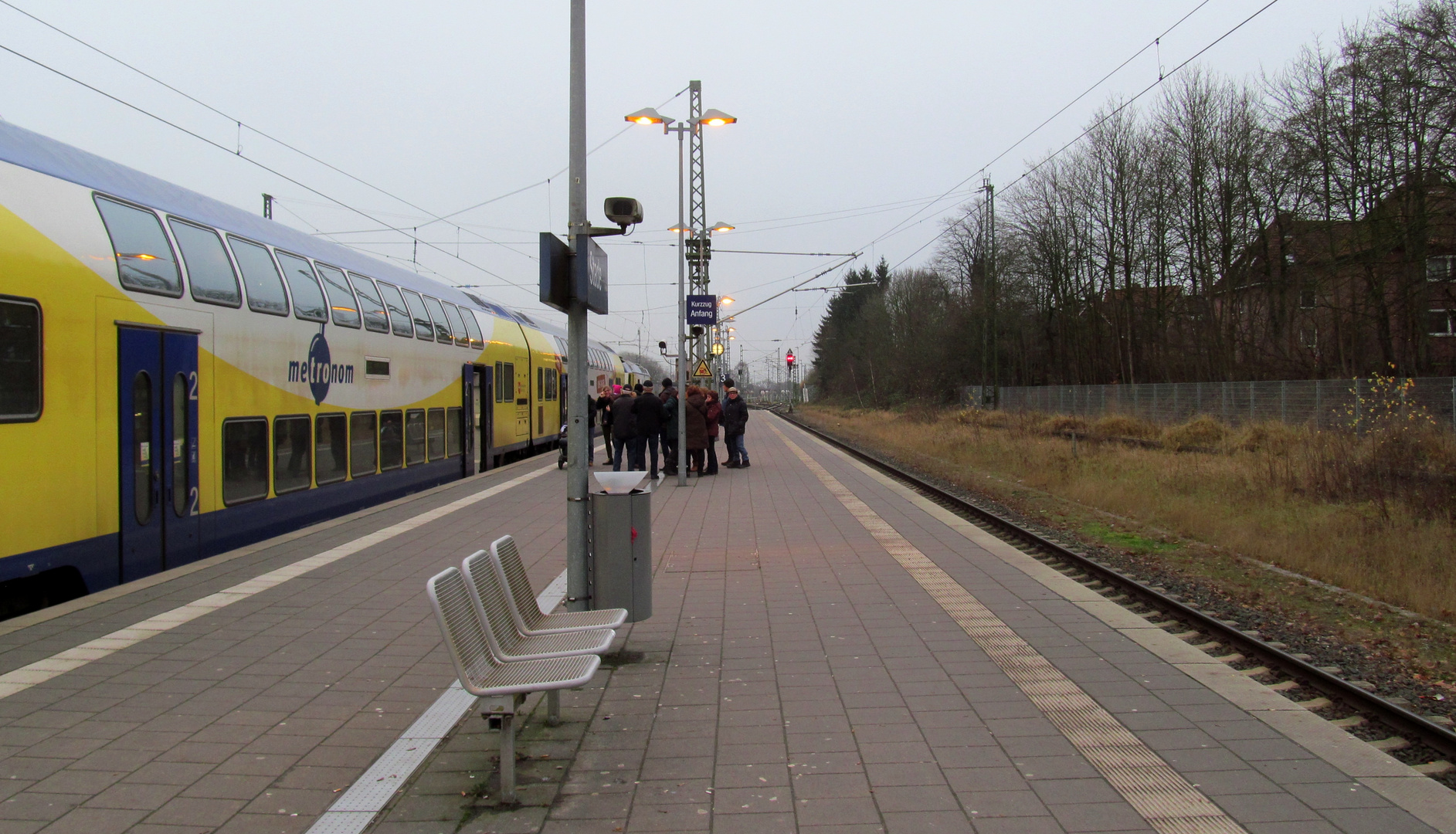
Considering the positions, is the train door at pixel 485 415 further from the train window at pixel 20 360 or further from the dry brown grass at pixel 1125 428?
the dry brown grass at pixel 1125 428

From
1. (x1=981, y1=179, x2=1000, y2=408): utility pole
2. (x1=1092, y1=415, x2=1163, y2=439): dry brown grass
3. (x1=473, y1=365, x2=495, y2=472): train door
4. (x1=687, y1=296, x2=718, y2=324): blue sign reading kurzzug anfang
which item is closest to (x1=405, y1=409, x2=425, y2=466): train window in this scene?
(x1=473, y1=365, x2=495, y2=472): train door

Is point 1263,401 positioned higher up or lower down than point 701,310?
lower down

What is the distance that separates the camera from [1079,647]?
588 centimetres

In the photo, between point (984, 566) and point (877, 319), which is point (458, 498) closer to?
point (984, 566)

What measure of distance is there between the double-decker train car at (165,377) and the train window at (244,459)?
0.06 feet

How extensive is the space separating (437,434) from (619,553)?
10.9 meters

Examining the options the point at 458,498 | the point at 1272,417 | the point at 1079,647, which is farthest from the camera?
the point at 1272,417

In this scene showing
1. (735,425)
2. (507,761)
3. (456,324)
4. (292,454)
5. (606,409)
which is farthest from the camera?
(606,409)

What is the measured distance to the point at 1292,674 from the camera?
5.49 m

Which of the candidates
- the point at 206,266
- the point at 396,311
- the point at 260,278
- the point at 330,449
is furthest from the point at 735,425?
the point at 206,266

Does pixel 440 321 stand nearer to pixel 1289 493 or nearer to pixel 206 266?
pixel 206 266

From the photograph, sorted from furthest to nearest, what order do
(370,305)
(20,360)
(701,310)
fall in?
(701,310)
(370,305)
(20,360)

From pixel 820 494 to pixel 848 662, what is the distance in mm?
9286

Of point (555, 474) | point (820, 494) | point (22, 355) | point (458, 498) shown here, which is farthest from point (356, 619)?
point (555, 474)
